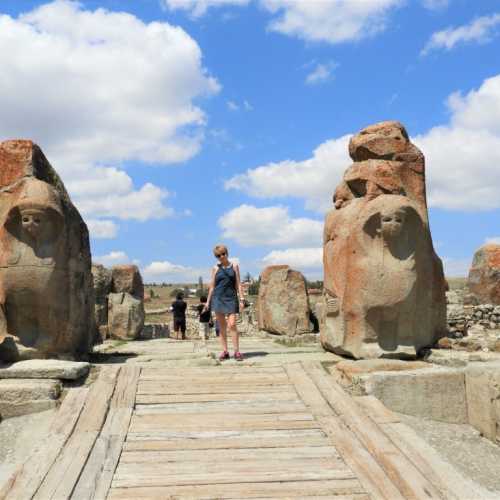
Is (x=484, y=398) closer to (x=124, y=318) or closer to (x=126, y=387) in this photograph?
(x=126, y=387)

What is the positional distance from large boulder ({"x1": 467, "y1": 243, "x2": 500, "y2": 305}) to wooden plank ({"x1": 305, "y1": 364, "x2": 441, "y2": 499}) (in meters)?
11.2

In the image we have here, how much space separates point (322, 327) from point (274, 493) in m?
3.63

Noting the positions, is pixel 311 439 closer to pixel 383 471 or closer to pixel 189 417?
pixel 383 471

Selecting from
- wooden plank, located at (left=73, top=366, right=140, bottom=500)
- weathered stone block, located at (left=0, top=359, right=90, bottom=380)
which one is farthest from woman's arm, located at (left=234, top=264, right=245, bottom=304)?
weathered stone block, located at (left=0, top=359, right=90, bottom=380)

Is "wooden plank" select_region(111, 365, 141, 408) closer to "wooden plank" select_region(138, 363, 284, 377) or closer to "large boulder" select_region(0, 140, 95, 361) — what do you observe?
"wooden plank" select_region(138, 363, 284, 377)

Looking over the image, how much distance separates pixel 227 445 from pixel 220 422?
380mm

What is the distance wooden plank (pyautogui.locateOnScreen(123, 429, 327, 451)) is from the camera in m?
4.32

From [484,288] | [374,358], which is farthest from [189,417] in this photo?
[484,288]

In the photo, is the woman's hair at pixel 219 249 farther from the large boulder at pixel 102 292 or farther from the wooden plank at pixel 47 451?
the large boulder at pixel 102 292

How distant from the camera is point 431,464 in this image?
4.05 m

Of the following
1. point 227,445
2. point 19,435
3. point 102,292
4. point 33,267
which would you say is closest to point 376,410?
point 227,445

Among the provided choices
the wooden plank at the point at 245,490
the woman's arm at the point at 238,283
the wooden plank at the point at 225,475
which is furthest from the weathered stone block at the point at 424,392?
the woman's arm at the point at 238,283

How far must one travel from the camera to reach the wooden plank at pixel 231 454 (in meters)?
4.12

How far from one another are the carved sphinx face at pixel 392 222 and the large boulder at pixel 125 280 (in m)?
8.48
